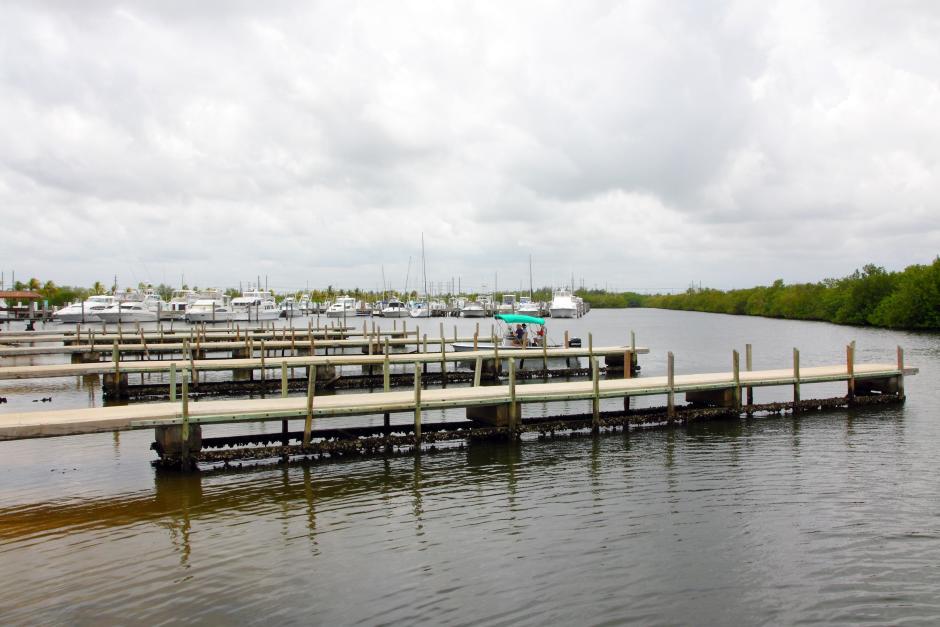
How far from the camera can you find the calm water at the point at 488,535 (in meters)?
9.16

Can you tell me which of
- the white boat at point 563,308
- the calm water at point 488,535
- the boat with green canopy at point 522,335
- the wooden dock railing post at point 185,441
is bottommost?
the calm water at point 488,535

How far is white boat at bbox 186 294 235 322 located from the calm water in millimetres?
79440

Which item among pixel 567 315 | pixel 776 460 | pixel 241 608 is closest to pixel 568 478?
pixel 776 460

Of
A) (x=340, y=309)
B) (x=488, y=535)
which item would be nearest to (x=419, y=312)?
(x=340, y=309)

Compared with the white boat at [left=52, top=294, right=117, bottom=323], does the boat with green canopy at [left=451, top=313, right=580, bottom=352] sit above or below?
below

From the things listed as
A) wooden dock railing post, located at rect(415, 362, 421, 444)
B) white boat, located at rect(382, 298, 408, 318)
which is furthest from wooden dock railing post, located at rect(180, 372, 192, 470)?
white boat, located at rect(382, 298, 408, 318)

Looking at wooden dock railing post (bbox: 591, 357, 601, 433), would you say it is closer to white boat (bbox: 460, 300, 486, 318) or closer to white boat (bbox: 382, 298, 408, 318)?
white boat (bbox: 382, 298, 408, 318)

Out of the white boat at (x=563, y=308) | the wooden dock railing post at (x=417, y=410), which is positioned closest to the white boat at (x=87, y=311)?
the white boat at (x=563, y=308)

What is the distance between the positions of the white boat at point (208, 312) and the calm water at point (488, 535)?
79440mm

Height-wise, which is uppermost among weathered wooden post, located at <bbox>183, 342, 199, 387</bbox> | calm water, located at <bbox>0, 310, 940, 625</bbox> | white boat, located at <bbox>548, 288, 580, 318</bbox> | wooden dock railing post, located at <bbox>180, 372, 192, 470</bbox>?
white boat, located at <bbox>548, 288, 580, 318</bbox>

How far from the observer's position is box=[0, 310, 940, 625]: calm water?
9164 mm

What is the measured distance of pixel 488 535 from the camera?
11.8 m

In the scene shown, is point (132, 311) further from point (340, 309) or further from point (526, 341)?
point (526, 341)

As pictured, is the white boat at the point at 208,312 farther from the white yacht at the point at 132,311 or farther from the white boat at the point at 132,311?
the white boat at the point at 132,311
